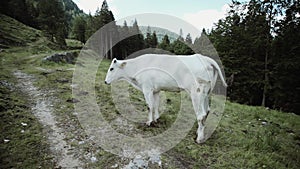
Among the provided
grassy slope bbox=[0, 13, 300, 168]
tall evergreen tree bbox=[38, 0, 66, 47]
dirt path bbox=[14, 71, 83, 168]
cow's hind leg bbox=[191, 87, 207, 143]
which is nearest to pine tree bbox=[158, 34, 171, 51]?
grassy slope bbox=[0, 13, 300, 168]

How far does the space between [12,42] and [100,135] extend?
953 inches

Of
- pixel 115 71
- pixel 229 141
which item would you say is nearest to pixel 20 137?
pixel 115 71

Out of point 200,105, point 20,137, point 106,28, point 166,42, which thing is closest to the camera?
point 20,137

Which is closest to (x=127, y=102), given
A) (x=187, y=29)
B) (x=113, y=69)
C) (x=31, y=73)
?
(x=113, y=69)

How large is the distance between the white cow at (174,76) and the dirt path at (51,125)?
2.01 m

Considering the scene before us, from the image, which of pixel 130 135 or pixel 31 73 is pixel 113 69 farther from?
pixel 31 73

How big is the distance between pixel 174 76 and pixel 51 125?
11.3 feet

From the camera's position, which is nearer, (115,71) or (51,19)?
(115,71)

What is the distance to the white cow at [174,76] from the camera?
4.83 meters

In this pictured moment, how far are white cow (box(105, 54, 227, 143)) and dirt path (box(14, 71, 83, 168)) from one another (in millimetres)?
2009

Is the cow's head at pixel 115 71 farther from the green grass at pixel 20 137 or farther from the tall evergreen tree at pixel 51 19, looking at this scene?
the tall evergreen tree at pixel 51 19

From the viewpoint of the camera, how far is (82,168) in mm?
3607

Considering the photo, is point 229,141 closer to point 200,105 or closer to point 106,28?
point 200,105

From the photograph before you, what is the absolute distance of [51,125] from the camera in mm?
5211
